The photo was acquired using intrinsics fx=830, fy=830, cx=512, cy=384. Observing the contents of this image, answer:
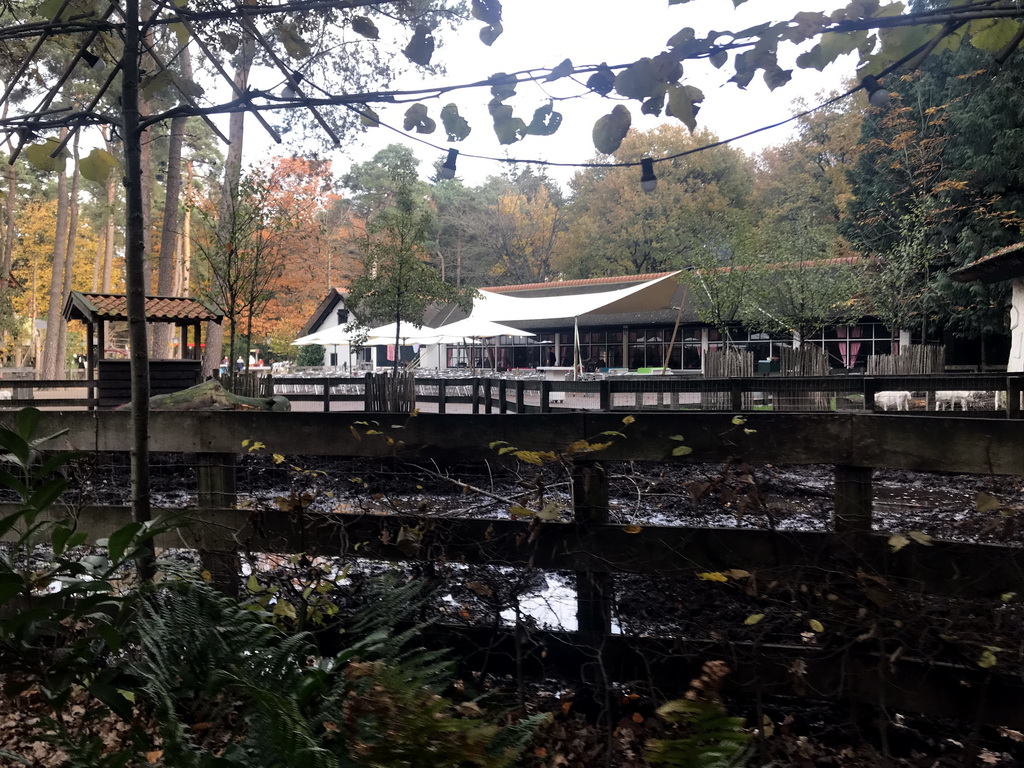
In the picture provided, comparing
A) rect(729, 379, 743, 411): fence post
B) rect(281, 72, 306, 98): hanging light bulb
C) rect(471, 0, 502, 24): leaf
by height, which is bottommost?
rect(729, 379, 743, 411): fence post

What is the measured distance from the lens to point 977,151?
23.2 meters

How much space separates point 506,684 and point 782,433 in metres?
1.41

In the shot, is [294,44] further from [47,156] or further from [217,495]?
[217,495]

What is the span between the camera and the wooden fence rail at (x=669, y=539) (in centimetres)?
250

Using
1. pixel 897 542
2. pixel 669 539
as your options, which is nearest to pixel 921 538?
pixel 897 542

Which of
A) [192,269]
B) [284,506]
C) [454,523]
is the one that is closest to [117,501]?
[284,506]

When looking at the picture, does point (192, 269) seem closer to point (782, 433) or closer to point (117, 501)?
point (117, 501)

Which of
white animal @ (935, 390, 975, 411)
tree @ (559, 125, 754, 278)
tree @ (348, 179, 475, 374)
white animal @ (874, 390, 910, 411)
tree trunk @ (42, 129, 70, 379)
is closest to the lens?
white animal @ (935, 390, 975, 411)

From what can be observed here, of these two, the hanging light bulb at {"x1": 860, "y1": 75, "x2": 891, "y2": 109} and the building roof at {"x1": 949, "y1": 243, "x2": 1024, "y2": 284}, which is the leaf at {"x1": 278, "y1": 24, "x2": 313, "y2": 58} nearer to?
the hanging light bulb at {"x1": 860, "y1": 75, "x2": 891, "y2": 109}

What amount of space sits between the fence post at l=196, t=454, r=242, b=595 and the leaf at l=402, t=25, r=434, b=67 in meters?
1.75

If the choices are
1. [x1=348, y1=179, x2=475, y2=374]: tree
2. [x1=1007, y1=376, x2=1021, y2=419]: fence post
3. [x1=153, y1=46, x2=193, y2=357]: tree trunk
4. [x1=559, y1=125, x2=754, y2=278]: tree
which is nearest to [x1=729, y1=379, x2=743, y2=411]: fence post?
[x1=1007, y1=376, x2=1021, y2=419]: fence post

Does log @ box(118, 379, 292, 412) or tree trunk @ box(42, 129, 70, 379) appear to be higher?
tree trunk @ box(42, 129, 70, 379)

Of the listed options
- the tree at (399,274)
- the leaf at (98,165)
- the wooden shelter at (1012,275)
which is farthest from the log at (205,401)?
the tree at (399,274)

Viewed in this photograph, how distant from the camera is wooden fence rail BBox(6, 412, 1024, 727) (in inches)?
98.6
